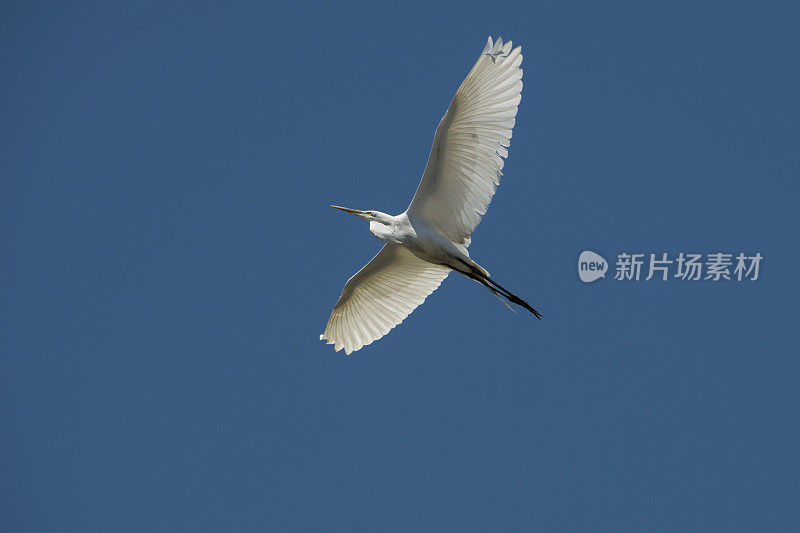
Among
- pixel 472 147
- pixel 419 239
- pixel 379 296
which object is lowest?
pixel 379 296

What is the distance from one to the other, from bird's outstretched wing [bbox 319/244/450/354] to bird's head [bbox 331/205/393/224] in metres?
0.65

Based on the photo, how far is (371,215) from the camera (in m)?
11.4

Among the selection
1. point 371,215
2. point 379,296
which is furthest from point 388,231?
point 379,296

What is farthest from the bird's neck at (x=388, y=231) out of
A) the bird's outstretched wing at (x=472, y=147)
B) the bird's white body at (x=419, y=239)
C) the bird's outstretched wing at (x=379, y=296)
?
the bird's outstretched wing at (x=379, y=296)

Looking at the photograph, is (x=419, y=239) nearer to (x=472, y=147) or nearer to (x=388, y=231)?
(x=388, y=231)

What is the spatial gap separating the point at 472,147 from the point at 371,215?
5.56ft

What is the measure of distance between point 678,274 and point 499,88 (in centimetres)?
473

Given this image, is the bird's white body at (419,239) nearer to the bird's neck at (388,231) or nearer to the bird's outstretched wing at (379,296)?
the bird's neck at (388,231)

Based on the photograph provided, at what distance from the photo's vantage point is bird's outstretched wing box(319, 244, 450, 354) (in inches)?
477

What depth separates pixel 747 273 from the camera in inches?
521

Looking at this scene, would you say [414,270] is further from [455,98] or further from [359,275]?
[455,98]

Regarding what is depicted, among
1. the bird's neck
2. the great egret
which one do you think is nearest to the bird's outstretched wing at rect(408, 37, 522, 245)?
the great egret

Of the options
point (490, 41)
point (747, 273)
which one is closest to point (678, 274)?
point (747, 273)

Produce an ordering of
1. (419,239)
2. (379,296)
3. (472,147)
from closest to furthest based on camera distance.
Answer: (472,147), (419,239), (379,296)
